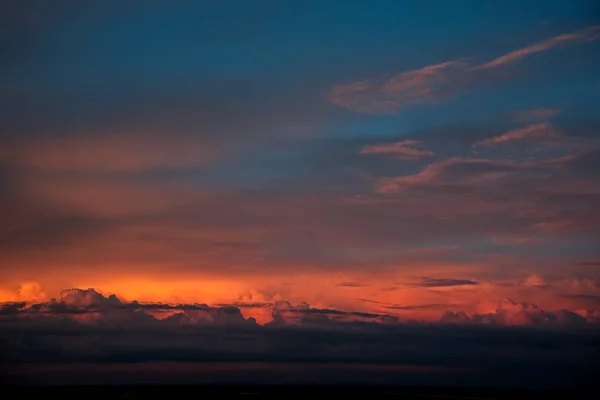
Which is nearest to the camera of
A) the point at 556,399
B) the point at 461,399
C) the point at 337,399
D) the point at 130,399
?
the point at 130,399

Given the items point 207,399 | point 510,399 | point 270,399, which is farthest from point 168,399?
point 510,399

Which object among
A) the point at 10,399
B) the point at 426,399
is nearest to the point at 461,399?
the point at 426,399

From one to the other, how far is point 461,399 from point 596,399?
37.8 m

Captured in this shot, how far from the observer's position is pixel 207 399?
14675 cm

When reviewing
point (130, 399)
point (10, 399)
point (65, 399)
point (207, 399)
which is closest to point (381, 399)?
point (207, 399)

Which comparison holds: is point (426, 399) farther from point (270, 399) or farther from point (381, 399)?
point (270, 399)

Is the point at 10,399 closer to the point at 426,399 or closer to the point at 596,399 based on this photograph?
the point at 426,399

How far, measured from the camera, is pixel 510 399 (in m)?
168

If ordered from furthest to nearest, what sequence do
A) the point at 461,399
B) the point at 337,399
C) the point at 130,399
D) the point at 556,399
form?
1. the point at 556,399
2. the point at 337,399
3. the point at 461,399
4. the point at 130,399

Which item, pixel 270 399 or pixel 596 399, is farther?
pixel 596 399

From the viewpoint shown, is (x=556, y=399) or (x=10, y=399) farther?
(x=556, y=399)

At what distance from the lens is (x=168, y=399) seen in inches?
5659

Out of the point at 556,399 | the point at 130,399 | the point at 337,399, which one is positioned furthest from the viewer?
the point at 556,399

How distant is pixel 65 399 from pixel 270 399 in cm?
4509
